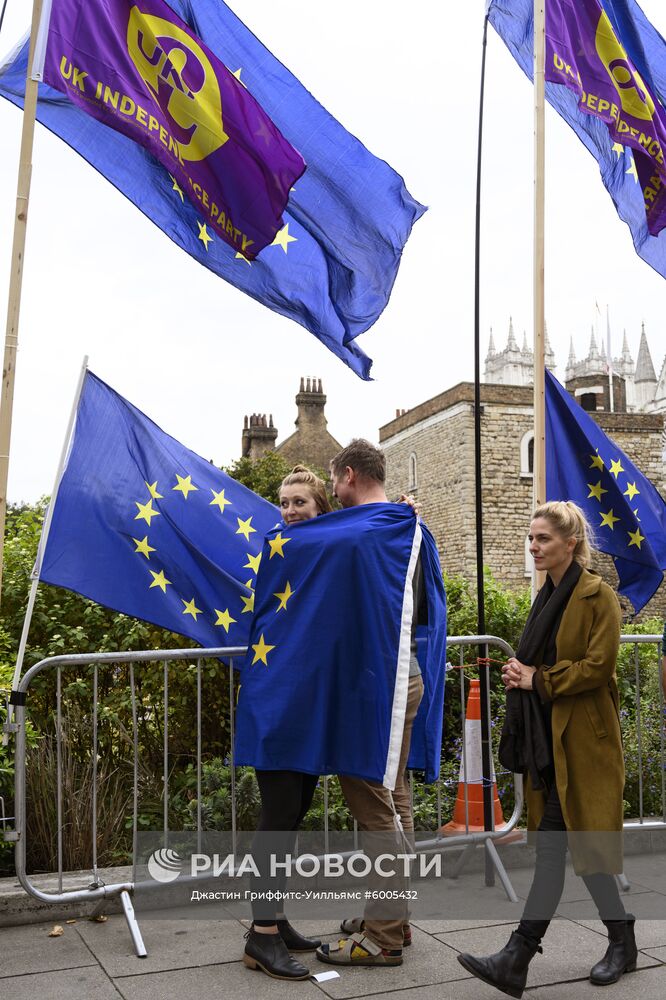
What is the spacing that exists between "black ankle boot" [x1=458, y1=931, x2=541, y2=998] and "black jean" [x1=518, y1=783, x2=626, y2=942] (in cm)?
6

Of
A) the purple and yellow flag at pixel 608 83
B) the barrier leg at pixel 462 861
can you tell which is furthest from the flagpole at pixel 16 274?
the purple and yellow flag at pixel 608 83

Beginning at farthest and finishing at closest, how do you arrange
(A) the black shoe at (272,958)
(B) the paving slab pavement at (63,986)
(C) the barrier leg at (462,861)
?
(C) the barrier leg at (462,861), (A) the black shoe at (272,958), (B) the paving slab pavement at (63,986)

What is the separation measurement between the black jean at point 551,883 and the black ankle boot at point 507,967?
6 cm

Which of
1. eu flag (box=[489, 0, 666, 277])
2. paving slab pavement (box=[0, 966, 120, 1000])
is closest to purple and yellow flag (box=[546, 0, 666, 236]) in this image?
eu flag (box=[489, 0, 666, 277])

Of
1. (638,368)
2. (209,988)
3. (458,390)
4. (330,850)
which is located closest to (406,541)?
(209,988)

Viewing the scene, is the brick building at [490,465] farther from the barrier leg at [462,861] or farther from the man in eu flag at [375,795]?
the man in eu flag at [375,795]

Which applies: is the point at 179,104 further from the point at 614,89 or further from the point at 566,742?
the point at 566,742

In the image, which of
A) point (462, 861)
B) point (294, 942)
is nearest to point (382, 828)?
point (294, 942)

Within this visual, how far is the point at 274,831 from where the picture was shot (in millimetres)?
4148

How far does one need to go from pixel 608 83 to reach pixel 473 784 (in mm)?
4721

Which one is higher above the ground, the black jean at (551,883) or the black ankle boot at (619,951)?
the black jean at (551,883)

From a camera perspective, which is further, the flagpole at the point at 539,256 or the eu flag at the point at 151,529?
the flagpole at the point at 539,256

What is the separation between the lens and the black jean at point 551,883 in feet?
12.7

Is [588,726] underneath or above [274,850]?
above
